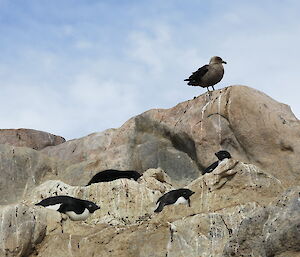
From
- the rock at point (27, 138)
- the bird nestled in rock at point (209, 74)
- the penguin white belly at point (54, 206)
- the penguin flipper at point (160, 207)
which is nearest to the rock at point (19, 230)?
the penguin white belly at point (54, 206)

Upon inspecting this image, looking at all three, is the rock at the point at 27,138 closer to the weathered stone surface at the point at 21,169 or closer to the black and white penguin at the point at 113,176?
the weathered stone surface at the point at 21,169

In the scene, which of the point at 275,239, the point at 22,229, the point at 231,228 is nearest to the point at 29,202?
the point at 22,229

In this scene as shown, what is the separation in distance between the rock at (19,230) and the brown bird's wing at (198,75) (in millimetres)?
9597

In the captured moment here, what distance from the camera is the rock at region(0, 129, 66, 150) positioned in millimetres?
28094

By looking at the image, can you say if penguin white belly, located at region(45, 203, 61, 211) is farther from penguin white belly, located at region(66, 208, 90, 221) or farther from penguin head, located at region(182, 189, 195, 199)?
penguin head, located at region(182, 189, 195, 199)

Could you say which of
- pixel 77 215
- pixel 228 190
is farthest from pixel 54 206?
pixel 228 190

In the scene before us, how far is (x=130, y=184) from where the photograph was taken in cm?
1712

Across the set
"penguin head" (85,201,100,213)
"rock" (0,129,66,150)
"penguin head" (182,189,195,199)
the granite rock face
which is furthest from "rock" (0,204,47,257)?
"rock" (0,129,66,150)

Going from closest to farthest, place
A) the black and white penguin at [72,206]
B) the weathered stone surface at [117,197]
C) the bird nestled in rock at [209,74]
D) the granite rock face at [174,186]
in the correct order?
the granite rock face at [174,186]
the black and white penguin at [72,206]
the weathered stone surface at [117,197]
the bird nestled in rock at [209,74]

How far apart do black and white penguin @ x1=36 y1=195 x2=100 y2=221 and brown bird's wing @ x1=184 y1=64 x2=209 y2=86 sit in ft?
24.0

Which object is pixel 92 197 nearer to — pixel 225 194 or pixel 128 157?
pixel 225 194

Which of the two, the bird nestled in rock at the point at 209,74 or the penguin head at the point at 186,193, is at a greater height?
the bird nestled in rock at the point at 209,74

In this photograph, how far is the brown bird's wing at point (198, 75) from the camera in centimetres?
2198

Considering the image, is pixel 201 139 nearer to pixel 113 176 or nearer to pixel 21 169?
pixel 113 176
